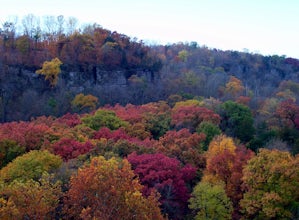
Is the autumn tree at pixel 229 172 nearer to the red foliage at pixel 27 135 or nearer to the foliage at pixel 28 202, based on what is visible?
the foliage at pixel 28 202

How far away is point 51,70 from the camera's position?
46.3m

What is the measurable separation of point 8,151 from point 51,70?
23076 millimetres

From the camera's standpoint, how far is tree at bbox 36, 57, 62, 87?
46.2 meters

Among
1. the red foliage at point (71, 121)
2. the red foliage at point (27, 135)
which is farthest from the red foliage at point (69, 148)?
the red foliage at point (71, 121)

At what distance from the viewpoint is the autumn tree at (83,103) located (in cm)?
4325

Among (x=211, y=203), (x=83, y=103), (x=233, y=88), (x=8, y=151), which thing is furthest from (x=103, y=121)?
(x=233, y=88)

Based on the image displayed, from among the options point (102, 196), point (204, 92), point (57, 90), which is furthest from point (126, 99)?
point (102, 196)

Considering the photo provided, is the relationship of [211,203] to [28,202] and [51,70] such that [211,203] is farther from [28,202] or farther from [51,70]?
[51,70]

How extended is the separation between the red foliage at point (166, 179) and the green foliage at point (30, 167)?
4550 mm

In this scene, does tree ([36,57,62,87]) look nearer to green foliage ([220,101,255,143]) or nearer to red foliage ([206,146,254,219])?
green foliage ([220,101,255,143])

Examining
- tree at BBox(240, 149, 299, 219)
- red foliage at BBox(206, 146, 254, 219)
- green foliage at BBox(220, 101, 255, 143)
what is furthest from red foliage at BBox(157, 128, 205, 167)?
green foliage at BBox(220, 101, 255, 143)

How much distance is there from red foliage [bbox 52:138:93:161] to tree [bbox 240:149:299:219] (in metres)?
10.3

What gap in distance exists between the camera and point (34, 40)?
170 feet

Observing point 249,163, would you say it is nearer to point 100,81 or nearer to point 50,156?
point 50,156
